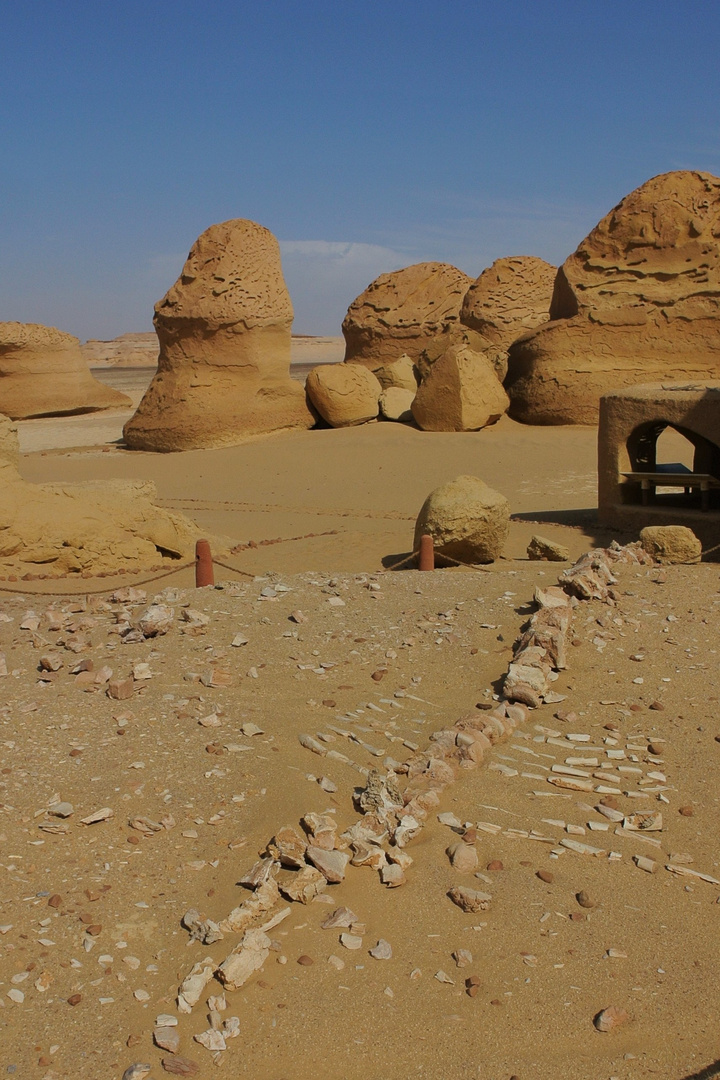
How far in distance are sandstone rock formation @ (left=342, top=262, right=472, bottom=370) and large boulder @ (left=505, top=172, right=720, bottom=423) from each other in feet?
13.8

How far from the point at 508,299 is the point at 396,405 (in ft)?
11.1

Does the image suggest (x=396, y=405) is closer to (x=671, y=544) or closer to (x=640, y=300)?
(x=640, y=300)

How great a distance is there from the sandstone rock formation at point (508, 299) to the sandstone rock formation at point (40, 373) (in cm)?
911

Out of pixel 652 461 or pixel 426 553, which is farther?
pixel 652 461

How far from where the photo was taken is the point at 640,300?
14.9 metres

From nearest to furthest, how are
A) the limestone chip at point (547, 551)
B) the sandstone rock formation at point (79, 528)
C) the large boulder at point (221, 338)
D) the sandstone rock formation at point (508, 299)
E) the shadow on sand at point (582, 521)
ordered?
the sandstone rock formation at point (79, 528) < the limestone chip at point (547, 551) < the shadow on sand at point (582, 521) < the large boulder at point (221, 338) < the sandstone rock formation at point (508, 299)

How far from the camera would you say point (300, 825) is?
3422 millimetres

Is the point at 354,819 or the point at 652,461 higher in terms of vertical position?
the point at 652,461

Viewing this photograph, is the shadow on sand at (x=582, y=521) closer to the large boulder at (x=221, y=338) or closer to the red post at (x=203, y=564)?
the red post at (x=203, y=564)

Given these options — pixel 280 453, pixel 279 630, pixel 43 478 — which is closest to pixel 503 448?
pixel 280 453

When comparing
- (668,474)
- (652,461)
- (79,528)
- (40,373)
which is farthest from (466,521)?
(40,373)

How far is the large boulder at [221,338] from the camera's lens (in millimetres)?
15719

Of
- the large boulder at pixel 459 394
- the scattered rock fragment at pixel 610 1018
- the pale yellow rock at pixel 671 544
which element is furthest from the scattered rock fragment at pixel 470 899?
the large boulder at pixel 459 394

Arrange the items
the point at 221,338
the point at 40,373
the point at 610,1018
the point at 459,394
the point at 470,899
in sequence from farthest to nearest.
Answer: the point at 40,373 → the point at 221,338 → the point at 459,394 → the point at 470,899 → the point at 610,1018
